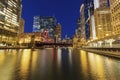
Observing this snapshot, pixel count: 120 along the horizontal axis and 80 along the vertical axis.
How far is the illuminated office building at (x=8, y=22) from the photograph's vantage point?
6255 inches

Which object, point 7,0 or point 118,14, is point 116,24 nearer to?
point 118,14

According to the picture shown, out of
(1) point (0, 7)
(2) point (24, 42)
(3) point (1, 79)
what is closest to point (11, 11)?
(1) point (0, 7)

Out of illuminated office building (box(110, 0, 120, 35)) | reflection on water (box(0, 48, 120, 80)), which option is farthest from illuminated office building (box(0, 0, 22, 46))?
reflection on water (box(0, 48, 120, 80))

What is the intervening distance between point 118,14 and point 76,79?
122 meters

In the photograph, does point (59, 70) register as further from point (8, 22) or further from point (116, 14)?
point (8, 22)

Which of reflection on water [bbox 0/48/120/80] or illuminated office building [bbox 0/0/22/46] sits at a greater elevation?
illuminated office building [bbox 0/0/22/46]

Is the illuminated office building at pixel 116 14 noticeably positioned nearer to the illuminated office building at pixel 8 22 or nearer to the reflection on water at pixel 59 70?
the reflection on water at pixel 59 70

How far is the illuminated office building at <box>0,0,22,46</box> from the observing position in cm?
15888

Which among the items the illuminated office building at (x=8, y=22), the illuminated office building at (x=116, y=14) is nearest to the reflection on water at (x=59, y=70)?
the illuminated office building at (x=116, y=14)

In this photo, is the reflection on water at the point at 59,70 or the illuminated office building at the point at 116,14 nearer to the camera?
the reflection on water at the point at 59,70

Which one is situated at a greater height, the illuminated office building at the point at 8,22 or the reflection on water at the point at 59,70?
the illuminated office building at the point at 8,22

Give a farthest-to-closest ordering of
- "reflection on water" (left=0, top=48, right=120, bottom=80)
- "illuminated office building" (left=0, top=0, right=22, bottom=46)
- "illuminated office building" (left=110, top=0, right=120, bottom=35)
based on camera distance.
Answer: "illuminated office building" (left=0, top=0, right=22, bottom=46) < "illuminated office building" (left=110, top=0, right=120, bottom=35) < "reflection on water" (left=0, top=48, right=120, bottom=80)

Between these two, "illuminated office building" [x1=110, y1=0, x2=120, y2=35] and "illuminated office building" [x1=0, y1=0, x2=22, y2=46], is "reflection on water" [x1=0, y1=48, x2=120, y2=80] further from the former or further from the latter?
"illuminated office building" [x1=0, y1=0, x2=22, y2=46]

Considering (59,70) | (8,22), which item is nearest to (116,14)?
(8,22)
